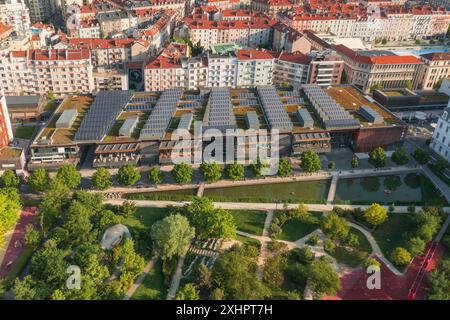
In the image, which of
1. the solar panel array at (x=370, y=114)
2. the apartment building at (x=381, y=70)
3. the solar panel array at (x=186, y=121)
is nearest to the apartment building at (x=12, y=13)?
the solar panel array at (x=186, y=121)

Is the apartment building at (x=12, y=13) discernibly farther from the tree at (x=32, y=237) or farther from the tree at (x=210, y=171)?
the tree at (x=32, y=237)

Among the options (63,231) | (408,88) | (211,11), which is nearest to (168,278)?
(63,231)

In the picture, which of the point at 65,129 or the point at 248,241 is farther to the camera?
the point at 65,129

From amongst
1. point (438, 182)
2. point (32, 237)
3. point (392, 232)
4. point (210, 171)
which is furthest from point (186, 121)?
point (438, 182)

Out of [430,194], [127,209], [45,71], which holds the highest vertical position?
[45,71]

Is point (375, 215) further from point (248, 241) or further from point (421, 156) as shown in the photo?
point (421, 156)

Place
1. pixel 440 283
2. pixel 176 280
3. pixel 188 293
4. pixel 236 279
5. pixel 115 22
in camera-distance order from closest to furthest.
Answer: pixel 188 293 < pixel 236 279 < pixel 440 283 < pixel 176 280 < pixel 115 22

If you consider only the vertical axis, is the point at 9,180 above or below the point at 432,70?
below

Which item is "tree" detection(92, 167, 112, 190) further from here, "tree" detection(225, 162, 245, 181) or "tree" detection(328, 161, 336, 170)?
"tree" detection(328, 161, 336, 170)
